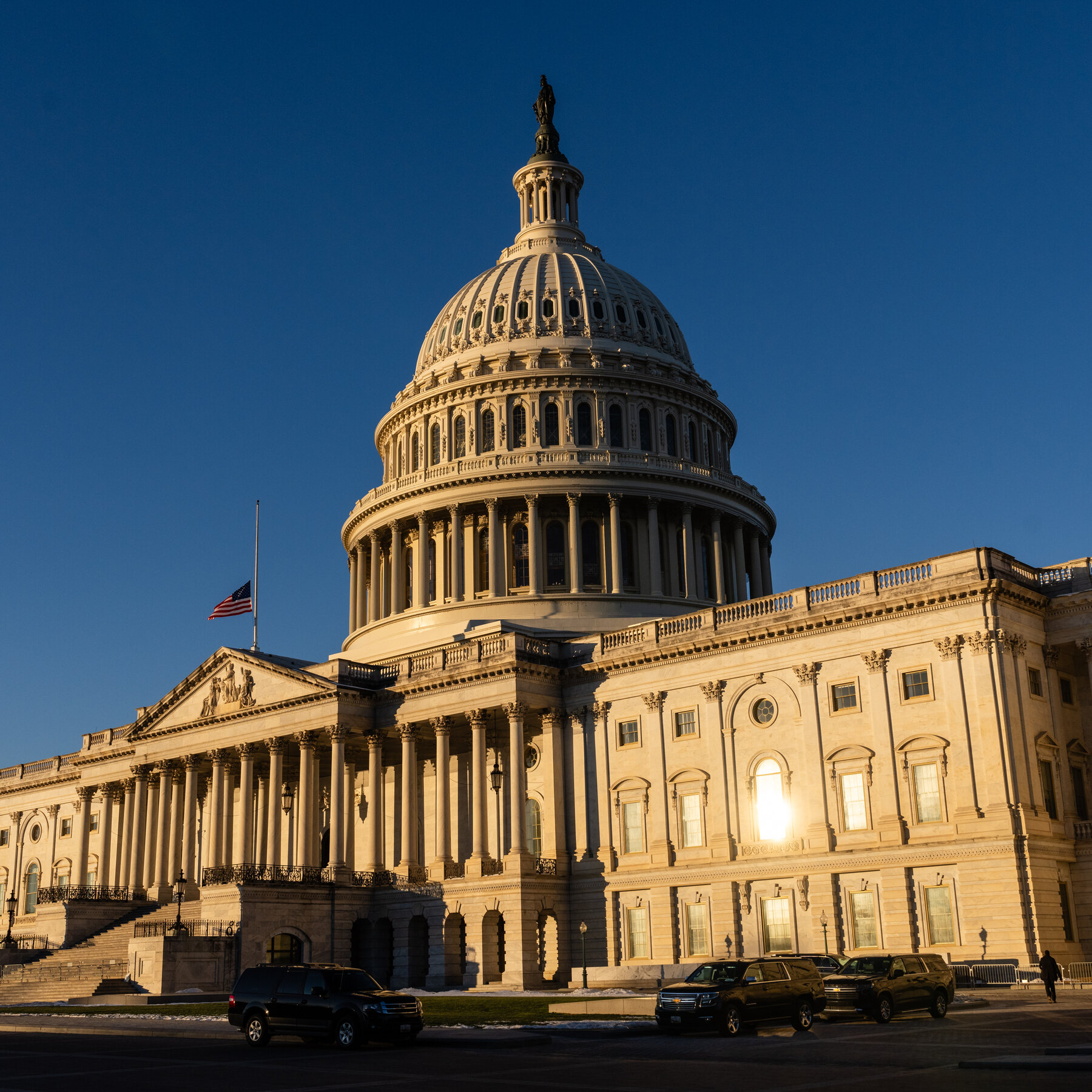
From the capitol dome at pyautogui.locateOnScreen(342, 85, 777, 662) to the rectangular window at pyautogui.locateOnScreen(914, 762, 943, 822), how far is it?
85.3 feet

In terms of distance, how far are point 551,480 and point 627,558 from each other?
6.92 m

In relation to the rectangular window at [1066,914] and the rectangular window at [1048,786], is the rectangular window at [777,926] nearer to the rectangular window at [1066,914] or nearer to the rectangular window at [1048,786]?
the rectangular window at [1066,914]

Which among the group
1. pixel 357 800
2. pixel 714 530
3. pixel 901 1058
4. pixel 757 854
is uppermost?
pixel 714 530

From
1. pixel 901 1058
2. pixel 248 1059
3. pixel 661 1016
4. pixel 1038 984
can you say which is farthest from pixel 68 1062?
pixel 1038 984

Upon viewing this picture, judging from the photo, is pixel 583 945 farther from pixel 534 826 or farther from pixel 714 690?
pixel 714 690

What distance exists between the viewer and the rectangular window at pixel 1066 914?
50.9m

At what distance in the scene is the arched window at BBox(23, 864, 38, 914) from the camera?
309 feet

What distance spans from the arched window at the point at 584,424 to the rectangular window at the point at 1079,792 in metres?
40.8

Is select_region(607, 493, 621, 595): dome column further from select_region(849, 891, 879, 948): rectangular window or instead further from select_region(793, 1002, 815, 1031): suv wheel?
select_region(793, 1002, 815, 1031): suv wheel

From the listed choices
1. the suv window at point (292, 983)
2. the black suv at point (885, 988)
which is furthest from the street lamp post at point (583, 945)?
the suv window at point (292, 983)

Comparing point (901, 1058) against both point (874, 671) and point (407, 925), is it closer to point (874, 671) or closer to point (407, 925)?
point (874, 671)

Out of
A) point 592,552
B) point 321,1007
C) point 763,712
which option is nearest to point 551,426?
point 592,552

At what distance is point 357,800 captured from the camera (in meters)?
74.8

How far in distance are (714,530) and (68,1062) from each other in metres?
63.8
